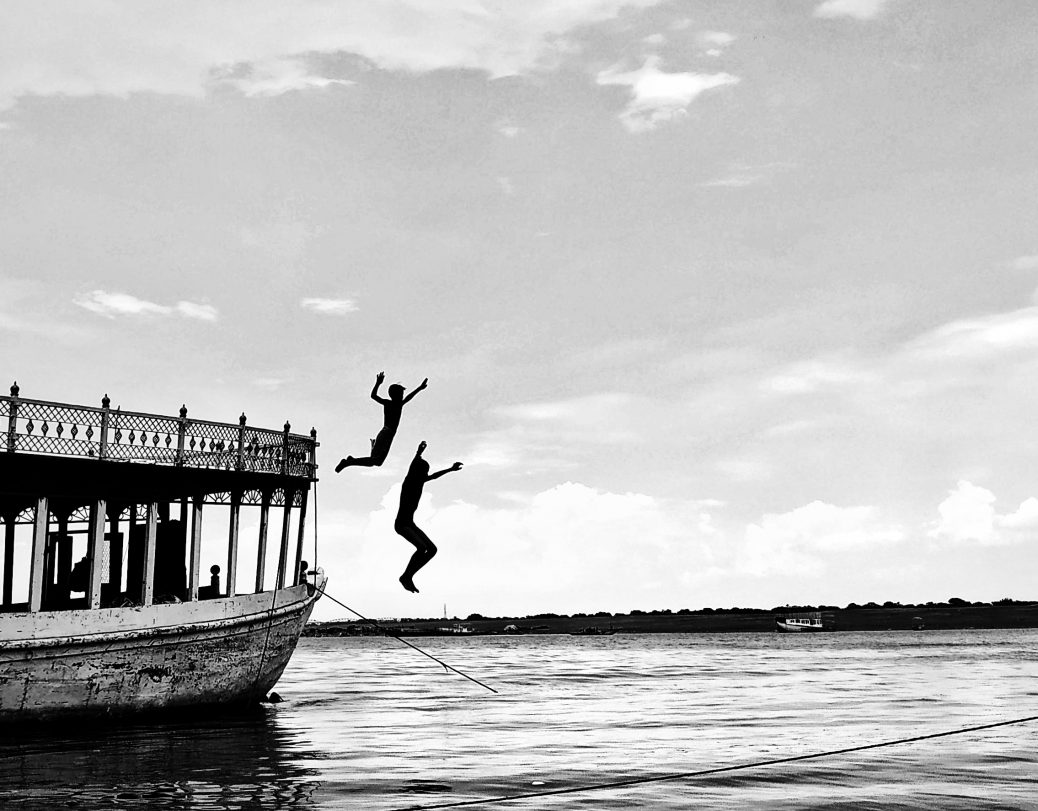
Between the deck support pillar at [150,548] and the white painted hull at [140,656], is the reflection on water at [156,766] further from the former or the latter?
the deck support pillar at [150,548]

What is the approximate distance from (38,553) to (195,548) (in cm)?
372

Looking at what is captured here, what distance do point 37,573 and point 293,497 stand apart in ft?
21.8

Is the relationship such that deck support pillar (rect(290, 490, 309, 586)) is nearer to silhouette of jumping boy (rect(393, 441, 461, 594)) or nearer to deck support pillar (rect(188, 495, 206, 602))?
deck support pillar (rect(188, 495, 206, 602))

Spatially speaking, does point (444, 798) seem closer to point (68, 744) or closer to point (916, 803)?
point (916, 803)

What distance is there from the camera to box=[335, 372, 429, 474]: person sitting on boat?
7.40 meters

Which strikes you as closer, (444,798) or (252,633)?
(444,798)

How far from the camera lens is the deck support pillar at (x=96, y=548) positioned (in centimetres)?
2153

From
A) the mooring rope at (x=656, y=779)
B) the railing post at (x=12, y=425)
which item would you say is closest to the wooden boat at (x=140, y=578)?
the railing post at (x=12, y=425)

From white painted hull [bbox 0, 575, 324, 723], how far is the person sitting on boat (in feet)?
47.5

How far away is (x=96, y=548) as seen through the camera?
71.5ft

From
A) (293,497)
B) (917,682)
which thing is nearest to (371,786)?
(293,497)

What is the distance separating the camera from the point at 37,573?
2088 centimetres

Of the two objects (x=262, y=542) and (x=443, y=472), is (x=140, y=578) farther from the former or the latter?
(x=443, y=472)

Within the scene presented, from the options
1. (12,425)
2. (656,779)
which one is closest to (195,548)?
(12,425)
